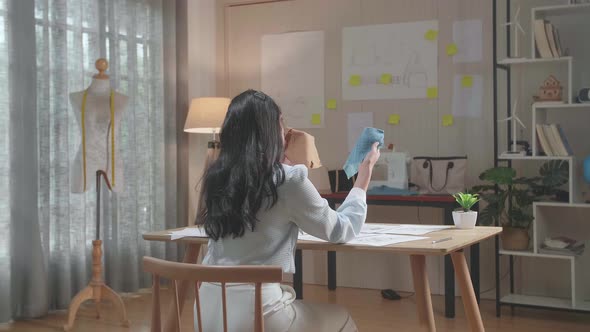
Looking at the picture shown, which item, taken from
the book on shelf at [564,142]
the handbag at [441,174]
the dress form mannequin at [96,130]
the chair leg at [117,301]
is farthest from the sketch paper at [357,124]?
the chair leg at [117,301]

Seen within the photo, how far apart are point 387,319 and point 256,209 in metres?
2.33

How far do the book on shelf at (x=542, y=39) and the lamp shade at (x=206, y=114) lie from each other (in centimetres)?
193

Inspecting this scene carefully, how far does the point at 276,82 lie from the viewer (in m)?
5.28

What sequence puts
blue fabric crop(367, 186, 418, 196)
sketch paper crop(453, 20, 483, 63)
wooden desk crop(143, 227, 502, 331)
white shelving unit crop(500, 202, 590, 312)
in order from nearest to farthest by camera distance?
wooden desk crop(143, 227, 502, 331) < white shelving unit crop(500, 202, 590, 312) < blue fabric crop(367, 186, 418, 196) < sketch paper crop(453, 20, 483, 63)

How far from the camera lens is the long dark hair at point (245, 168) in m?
1.96

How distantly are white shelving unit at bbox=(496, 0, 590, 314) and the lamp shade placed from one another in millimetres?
1725

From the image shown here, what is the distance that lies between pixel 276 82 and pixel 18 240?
85.4 inches

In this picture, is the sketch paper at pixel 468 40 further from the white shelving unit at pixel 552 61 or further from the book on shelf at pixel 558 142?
the book on shelf at pixel 558 142

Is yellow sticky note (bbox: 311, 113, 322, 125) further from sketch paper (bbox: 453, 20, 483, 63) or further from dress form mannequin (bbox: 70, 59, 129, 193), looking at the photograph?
dress form mannequin (bbox: 70, 59, 129, 193)

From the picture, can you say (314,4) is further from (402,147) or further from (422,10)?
(402,147)

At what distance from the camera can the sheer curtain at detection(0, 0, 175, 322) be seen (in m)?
3.91

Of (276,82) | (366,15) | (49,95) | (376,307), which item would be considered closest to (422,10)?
(366,15)

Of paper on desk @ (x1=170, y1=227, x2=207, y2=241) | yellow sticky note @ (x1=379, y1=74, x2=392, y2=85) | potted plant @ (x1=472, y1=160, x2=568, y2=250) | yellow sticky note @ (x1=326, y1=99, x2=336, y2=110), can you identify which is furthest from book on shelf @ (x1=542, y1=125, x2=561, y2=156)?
paper on desk @ (x1=170, y1=227, x2=207, y2=241)

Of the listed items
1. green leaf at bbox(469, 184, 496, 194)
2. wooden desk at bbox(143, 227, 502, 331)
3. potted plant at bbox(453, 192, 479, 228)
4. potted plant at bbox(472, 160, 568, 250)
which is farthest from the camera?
green leaf at bbox(469, 184, 496, 194)
